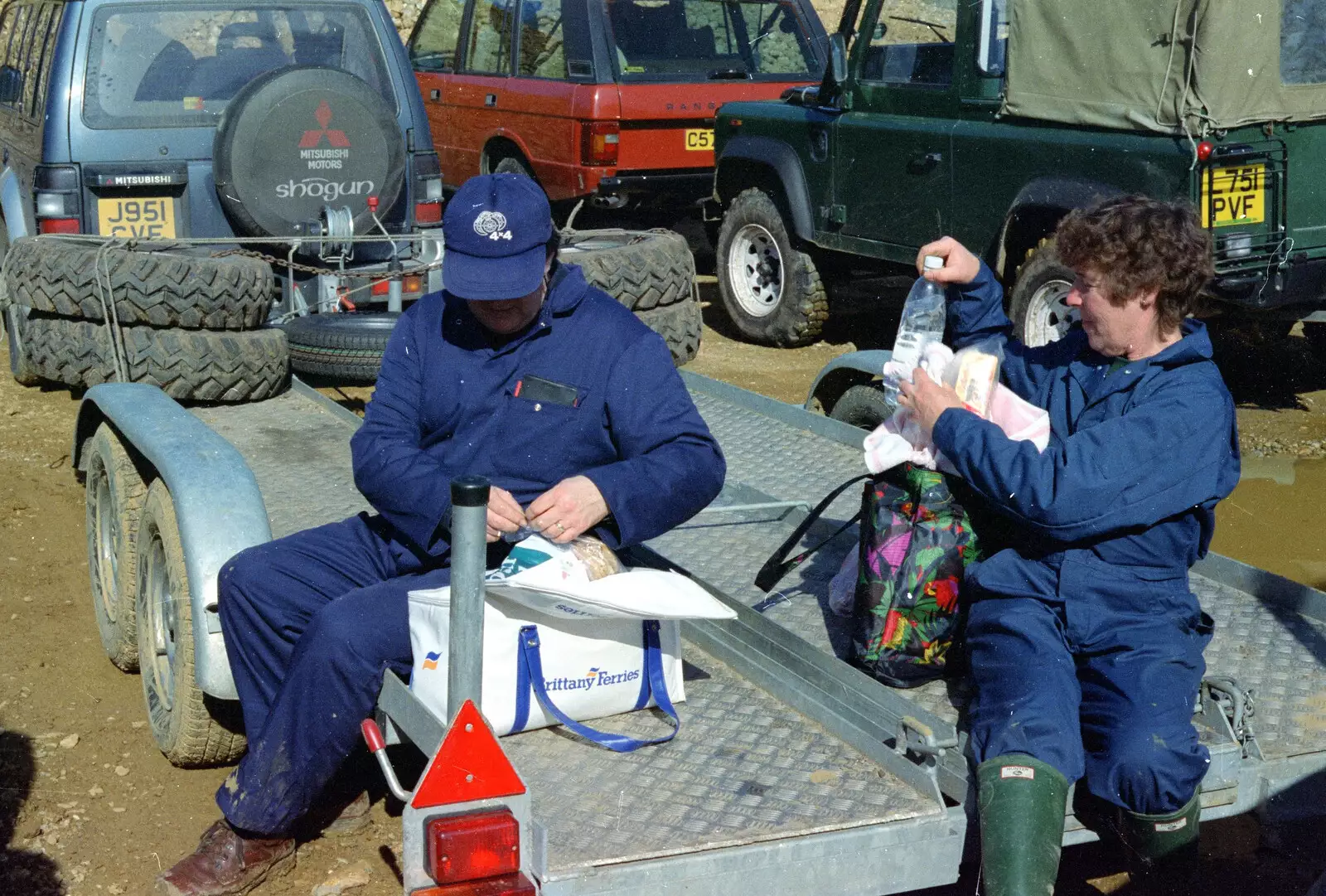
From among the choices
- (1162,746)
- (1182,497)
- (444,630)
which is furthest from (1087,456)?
(444,630)

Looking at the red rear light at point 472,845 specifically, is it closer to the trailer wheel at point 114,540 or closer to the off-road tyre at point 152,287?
the trailer wheel at point 114,540

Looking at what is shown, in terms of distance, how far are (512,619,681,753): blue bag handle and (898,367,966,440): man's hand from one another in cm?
68

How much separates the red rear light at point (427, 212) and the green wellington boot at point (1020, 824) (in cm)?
518

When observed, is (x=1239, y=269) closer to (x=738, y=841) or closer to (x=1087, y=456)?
(x=1087, y=456)

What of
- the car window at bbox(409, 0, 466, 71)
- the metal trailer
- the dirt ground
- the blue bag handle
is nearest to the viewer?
the metal trailer

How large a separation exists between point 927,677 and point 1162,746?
55cm

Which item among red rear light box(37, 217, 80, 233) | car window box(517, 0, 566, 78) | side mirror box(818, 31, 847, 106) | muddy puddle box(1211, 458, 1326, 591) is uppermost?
car window box(517, 0, 566, 78)

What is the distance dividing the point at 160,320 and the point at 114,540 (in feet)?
3.86

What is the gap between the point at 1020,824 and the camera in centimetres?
244

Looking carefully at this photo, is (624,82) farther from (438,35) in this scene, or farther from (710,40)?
(438,35)

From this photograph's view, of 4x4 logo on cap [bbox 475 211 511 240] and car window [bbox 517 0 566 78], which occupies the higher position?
car window [bbox 517 0 566 78]

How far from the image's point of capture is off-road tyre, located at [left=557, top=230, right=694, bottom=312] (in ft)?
20.1

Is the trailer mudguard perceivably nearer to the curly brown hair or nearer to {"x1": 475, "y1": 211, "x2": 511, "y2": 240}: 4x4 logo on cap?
{"x1": 475, "y1": 211, "x2": 511, "y2": 240}: 4x4 logo on cap

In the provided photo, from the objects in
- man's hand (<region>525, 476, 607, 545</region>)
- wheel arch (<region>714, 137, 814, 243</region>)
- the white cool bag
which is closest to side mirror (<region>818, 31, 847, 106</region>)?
wheel arch (<region>714, 137, 814, 243</region>)
